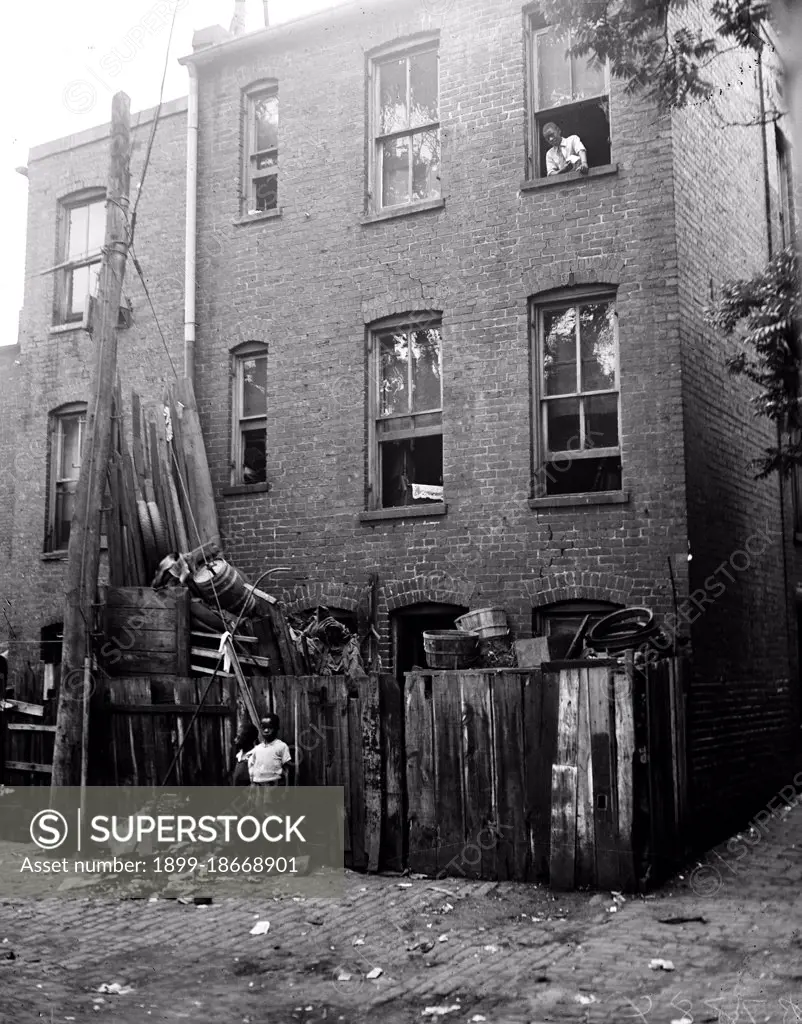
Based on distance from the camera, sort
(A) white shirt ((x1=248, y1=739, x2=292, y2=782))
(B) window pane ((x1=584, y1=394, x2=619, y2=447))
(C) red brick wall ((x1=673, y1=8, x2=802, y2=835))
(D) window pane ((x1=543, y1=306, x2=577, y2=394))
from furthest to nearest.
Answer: (D) window pane ((x1=543, y1=306, x2=577, y2=394))
(B) window pane ((x1=584, y1=394, x2=619, y2=447))
(C) red brick wall ((x1=673, y1=8, x2=802, y2=835))
(A) white shirt ((x1=248, y1=739, x2=292, y2=782))

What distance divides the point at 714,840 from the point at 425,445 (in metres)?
5.46

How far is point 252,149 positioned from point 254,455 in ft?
14.0

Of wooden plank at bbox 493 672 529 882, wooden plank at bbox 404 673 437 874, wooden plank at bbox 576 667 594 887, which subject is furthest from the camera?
wooden plank at bbox 404 673 437 874

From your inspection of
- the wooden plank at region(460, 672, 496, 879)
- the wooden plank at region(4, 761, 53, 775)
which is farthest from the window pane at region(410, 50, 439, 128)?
the wooden plank at region(4, 761, 53, 775)

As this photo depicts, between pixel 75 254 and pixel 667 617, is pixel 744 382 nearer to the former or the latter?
pixel 667 617

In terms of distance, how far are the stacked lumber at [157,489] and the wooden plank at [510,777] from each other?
486cm

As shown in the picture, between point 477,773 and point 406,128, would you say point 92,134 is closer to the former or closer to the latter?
point 406,128

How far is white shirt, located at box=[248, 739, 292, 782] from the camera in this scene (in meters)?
9.56

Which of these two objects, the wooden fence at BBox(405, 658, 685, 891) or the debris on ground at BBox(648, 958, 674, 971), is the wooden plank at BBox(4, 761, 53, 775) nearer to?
the wooden fence at BBox(405, 658, 685, 891)

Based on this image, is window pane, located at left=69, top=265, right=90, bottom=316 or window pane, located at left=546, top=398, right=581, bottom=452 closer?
window pane, located at left=546, top=398, right=581, bottom=452

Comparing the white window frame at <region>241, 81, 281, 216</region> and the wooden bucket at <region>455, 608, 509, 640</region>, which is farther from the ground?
the white window frame at <region>241, 81, 281, 216</region>

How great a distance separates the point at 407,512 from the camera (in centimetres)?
1229

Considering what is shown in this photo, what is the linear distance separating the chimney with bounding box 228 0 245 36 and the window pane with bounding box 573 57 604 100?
21.7 feet

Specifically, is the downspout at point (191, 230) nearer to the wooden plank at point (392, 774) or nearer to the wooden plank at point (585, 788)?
the wooden plank at point (392, 774)
